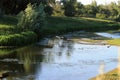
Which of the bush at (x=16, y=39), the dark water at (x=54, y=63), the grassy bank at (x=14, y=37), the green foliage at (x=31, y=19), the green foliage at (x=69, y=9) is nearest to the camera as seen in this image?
the dark water at (x=54, y=63)

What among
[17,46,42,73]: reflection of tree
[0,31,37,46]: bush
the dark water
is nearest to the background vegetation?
[0,31,37,46]: bush

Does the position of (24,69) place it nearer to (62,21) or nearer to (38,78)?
(38,78)

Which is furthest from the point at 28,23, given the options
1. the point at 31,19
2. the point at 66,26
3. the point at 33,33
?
the point at 66,26

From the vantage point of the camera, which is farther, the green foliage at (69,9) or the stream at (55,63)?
the green foliage at (69,9)

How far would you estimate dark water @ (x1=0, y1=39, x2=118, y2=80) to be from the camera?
36031 millimetres

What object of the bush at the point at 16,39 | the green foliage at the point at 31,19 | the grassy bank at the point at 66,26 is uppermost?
the green foliage at the point at 31,19

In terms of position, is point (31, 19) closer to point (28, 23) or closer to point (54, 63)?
point (28, 23)

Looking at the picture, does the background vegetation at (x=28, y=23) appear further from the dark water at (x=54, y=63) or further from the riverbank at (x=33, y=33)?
the dark water at (x=54, y=63)

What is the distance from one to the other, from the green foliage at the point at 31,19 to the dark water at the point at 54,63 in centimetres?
1603

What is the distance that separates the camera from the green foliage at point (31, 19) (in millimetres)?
73188

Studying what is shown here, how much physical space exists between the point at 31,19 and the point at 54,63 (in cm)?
3071

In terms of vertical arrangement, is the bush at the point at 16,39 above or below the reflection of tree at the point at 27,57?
above

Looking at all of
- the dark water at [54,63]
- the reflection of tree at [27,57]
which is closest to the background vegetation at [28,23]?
the reflection of tree at [27,57]

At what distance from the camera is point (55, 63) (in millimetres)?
44031
